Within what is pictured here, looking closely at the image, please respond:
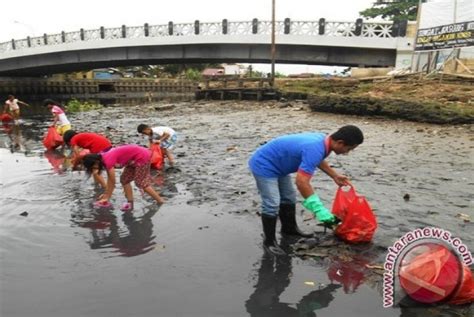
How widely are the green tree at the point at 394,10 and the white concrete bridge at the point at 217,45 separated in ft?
63.5

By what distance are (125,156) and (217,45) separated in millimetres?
32804

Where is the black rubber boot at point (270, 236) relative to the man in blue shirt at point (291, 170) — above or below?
below

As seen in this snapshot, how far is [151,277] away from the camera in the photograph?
13.5ft

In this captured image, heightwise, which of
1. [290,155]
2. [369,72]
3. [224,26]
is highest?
[224,26]

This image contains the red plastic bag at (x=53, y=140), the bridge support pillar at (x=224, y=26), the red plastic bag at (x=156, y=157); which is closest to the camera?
the red plastic bag at (x=156, y=157)

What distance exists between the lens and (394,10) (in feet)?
170

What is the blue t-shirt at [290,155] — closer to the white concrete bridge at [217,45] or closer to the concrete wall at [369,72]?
the concrete wall at [369,72]

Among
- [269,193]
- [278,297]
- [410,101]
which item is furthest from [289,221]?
[410,101]

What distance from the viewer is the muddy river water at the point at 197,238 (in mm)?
3662

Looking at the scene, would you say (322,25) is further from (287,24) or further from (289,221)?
(289,221)

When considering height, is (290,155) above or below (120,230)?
above

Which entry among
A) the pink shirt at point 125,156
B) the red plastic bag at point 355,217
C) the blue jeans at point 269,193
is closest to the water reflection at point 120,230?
the pink shirt at point 125,156

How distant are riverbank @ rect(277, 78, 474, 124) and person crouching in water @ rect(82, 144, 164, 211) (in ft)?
36.0

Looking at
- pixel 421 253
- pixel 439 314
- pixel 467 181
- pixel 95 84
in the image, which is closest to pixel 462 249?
pixel 421 253
